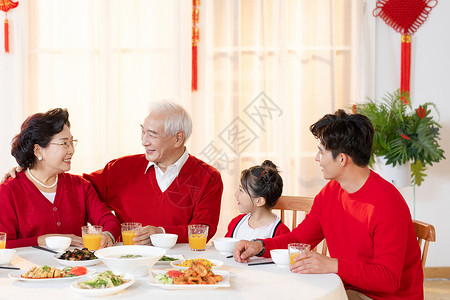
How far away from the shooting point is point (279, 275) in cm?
199

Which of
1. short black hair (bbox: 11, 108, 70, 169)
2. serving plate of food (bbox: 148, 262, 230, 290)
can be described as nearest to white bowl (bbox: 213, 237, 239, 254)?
serving plate of food (bbox: 148, 262, 230, 290)

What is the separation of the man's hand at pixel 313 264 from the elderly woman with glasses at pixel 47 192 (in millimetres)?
913

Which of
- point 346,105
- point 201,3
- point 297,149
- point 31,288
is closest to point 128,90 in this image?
point 201,3

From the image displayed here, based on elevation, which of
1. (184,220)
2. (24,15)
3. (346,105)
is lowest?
(184,220)

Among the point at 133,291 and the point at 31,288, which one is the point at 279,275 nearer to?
the point at 133,291

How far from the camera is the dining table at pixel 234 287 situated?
173 cm

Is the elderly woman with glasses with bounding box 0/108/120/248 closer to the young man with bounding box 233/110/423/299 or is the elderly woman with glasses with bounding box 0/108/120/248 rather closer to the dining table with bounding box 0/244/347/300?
the dining table with bounding box 0/244/347/300

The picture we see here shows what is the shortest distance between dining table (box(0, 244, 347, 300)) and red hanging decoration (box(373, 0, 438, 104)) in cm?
281

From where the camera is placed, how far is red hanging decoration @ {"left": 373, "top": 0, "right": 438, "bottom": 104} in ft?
14.5

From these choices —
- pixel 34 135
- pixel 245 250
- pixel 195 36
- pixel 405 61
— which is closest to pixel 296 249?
pixel 245 250

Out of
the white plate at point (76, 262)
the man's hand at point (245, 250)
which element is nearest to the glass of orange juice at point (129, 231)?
the white plate at point (76, 262)

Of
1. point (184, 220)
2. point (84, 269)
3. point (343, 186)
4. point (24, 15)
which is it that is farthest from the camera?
point (24, 15)

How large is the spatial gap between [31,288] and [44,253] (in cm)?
53

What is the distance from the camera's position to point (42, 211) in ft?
8.70
